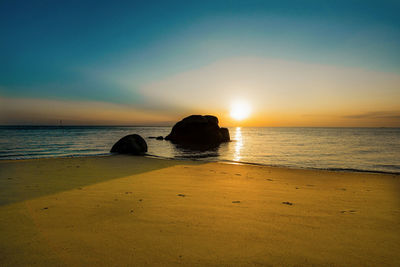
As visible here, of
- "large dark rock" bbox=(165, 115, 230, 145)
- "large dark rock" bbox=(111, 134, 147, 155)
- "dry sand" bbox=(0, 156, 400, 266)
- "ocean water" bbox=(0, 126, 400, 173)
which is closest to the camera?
"dry sand" bbox=(0, 156, 400, 266)

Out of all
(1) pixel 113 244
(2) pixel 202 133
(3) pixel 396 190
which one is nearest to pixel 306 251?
(1) pixel 113 244

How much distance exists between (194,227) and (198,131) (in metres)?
35.2

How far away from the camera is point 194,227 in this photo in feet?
10.4

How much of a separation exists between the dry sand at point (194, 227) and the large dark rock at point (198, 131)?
32418mm

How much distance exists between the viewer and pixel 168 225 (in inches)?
127

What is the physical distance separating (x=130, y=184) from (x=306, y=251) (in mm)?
4858

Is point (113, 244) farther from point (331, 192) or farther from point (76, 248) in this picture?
point (331, 192)

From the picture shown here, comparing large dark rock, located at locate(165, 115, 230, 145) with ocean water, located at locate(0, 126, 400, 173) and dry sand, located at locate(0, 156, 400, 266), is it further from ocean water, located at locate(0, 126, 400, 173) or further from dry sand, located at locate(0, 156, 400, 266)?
dry sand, located at locate(0, 156, 400, 266)

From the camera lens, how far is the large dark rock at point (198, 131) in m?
37.9

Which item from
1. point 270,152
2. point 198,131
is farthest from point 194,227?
point 198,131

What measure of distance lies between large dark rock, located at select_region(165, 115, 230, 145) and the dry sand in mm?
32418

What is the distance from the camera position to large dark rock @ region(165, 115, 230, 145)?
124ft

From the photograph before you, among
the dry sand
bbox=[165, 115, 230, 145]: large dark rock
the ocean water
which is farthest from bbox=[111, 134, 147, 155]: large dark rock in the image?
bbox=[165, 115, 230, 145]: large dark rock

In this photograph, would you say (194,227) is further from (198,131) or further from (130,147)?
(198,131)
